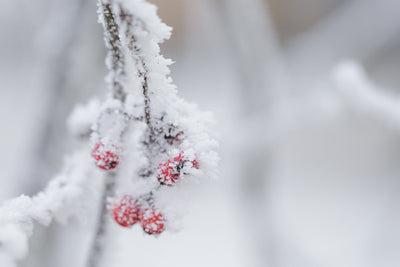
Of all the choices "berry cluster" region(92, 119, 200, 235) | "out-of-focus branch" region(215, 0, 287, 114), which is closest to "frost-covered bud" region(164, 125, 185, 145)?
"berry cluster" region(92, 119, 200, 235)

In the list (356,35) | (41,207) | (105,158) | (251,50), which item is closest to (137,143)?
(105,158)

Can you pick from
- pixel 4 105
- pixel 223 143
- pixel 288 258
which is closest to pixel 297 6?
pixel 4 105

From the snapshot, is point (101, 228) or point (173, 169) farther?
point (101, 228)

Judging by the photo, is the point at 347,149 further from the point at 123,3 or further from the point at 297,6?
the point at 123,3

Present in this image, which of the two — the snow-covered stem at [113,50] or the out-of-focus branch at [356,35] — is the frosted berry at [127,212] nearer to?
the snow-covered stem at [113,50]

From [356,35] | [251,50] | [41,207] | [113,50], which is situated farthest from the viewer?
[356,35]

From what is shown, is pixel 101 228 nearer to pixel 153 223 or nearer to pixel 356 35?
pixel 153 223
